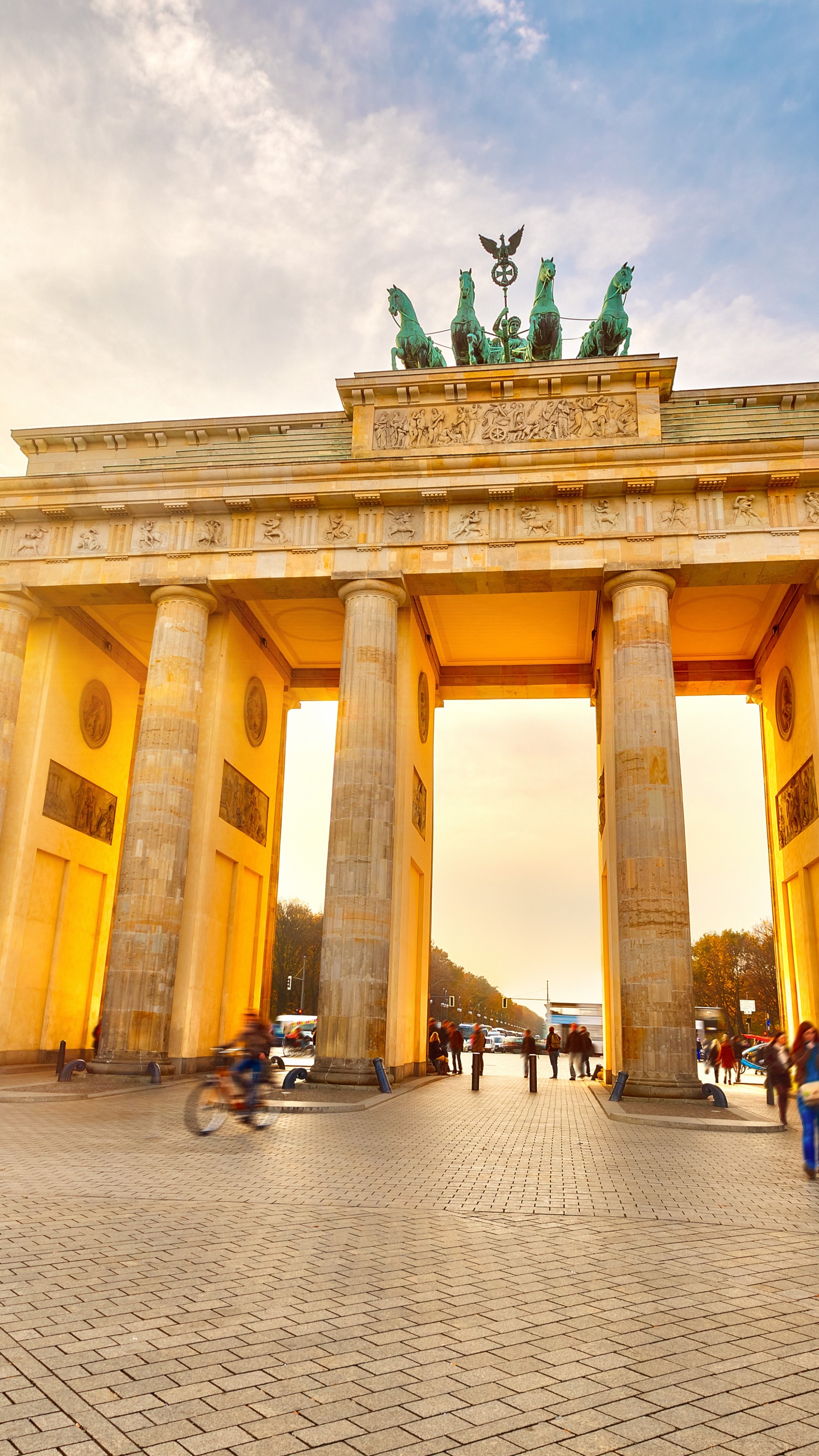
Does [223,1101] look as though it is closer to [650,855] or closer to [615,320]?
[650,855]

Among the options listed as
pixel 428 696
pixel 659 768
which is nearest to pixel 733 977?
pixel 428 696

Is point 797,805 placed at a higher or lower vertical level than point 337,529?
lower

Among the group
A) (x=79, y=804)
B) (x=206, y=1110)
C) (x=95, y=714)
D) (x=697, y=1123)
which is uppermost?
(x=95, y=714)

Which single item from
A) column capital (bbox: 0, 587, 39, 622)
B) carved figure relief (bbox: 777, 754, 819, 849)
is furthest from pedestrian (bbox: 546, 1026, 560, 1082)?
column capital (bbox: 0, 587, 39, 622)

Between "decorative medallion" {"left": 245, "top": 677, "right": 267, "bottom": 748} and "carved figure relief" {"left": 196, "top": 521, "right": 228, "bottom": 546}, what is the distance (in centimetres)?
471

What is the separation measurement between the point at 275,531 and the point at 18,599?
709 cm

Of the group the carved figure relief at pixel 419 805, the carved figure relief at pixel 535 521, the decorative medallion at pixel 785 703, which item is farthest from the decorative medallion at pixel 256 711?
the decorative medallion at pixel 785 703

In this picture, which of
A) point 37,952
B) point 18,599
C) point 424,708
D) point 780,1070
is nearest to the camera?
point 780,1070

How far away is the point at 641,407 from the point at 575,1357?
75.0 feet

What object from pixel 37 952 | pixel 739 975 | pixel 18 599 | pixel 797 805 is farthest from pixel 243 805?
pixel 739 975

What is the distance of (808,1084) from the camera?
10633 millimetres

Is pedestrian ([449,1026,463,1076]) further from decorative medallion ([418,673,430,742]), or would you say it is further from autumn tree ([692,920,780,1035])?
autumn tree ([692,920,780,1035])

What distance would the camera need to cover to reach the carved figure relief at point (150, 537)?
24359 millimetres

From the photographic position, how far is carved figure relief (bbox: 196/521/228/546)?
79.2ft
